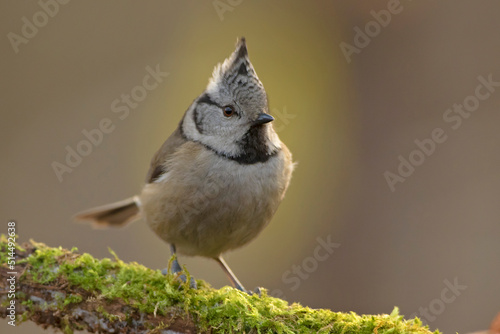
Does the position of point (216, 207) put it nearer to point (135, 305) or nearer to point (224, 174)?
point (224, 174)

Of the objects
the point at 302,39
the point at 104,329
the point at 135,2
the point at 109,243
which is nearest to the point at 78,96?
the point at 135,2

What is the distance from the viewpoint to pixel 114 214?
495 cm

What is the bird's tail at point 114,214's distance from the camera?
485cm

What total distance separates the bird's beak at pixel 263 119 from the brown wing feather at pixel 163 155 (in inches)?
26.9

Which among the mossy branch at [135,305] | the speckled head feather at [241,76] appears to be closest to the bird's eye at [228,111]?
the speckled head feather at [241,76]

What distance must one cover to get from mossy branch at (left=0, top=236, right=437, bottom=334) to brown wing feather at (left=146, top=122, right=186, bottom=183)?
93cm

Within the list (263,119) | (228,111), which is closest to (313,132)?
(228,111)

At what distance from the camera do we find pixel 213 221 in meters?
3.67

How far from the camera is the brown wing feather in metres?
4.12

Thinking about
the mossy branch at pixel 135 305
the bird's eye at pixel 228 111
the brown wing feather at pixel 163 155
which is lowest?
the mossy branch at pixel 135 305

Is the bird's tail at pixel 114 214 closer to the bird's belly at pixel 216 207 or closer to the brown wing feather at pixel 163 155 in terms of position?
the brown wing feather at pixel 163 155

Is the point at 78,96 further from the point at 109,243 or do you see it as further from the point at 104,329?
the point at 104,329

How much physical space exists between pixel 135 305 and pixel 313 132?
17.6 ft

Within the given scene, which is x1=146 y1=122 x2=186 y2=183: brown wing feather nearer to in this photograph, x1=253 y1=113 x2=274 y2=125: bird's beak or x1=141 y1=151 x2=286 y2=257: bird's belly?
x1=141 y1=151 x2=286 y2=257: bird's belly
